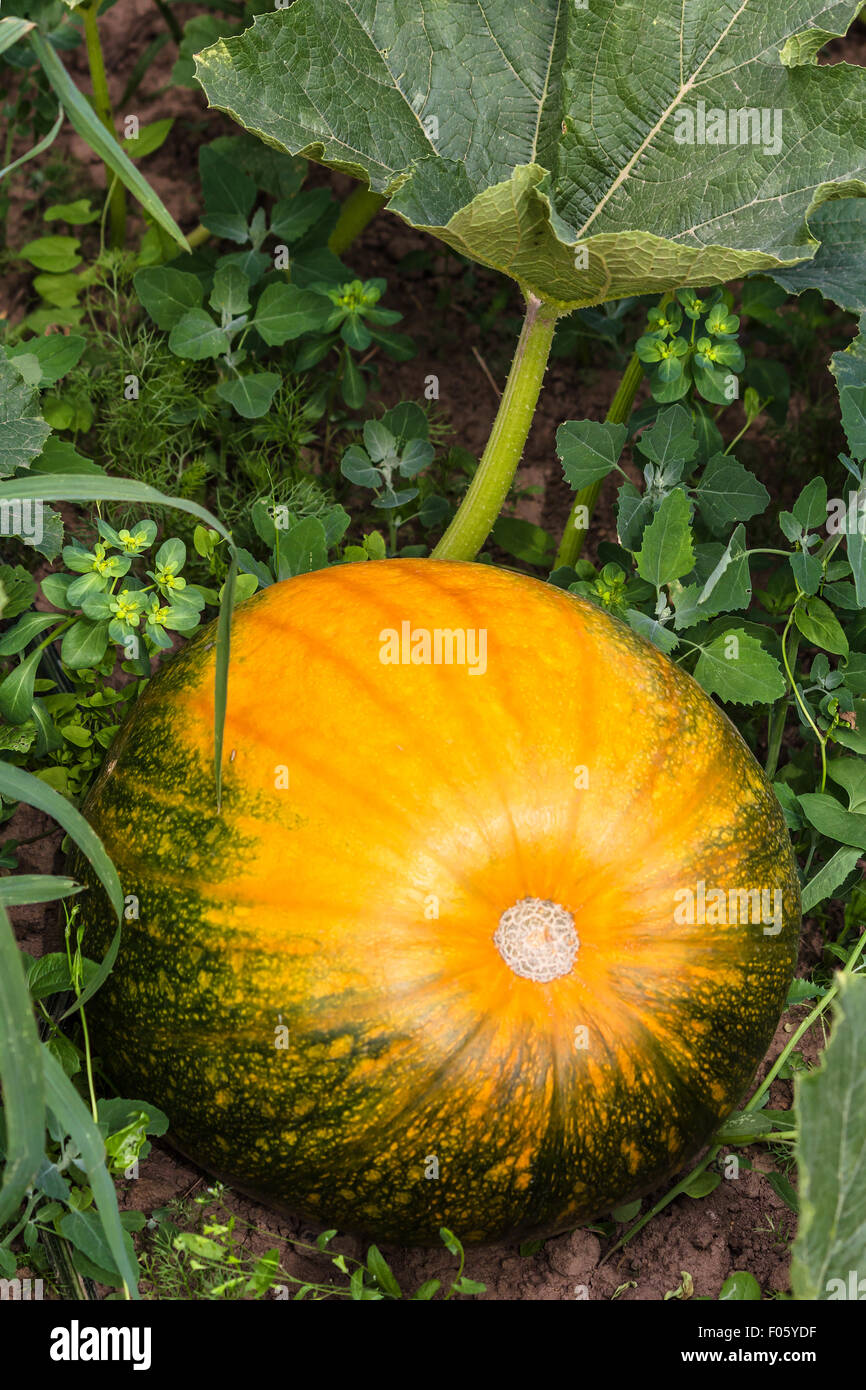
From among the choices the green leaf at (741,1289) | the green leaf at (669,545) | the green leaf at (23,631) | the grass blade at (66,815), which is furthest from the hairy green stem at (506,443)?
Answer: the green leaf at (741,1289)

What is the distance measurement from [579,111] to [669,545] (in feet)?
2.67

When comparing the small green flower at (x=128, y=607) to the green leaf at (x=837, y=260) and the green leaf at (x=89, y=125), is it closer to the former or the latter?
the green leaf at (x=89, y=125)

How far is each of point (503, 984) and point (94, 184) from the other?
2.50 m

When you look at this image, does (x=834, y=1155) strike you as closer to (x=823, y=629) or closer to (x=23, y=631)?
(x=823, y=629)

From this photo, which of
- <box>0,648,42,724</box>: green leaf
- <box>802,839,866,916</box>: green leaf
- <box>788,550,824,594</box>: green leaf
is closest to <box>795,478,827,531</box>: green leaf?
<box>788,550,824,594</box>: green leaf

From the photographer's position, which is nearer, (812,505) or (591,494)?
(812,505)

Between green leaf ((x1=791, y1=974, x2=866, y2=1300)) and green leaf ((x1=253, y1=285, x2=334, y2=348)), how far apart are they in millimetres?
1769

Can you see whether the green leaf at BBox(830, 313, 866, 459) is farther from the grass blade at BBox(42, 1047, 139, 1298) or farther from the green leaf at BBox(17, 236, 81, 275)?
the green leaf at BBox(17, 236, 81, 275)

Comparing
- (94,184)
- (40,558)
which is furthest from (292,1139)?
(94,184)

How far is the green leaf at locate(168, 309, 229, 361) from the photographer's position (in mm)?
2672

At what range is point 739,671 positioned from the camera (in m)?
2.22

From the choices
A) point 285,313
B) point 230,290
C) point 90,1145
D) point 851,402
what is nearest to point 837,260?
point 851,402

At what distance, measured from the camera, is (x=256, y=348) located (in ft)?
9.55

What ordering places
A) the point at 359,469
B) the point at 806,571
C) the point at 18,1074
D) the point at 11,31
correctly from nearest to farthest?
the point at 18,1074 → the point at 11,31 → the point at 806,571 → the point at 359,469
